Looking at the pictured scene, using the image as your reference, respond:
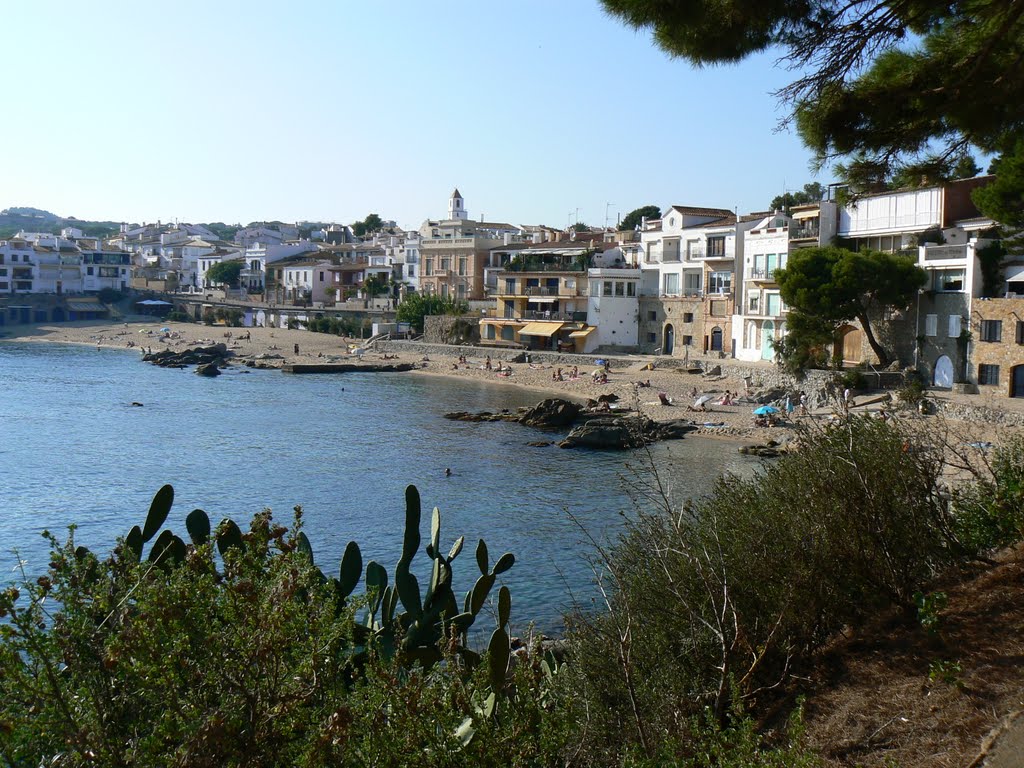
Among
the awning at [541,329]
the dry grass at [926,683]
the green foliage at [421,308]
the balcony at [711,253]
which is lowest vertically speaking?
the dry grass at [926,683]

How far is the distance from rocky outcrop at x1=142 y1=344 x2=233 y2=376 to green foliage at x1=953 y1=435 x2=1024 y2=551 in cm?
6423

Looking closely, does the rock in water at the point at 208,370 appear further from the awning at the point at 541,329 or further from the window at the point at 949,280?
the window at the point at 949,280

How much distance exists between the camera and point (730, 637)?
364 inches

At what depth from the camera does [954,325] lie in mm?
38812

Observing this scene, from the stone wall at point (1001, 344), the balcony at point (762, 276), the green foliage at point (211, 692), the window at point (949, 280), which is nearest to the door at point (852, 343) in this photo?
the window at point (949, 280)

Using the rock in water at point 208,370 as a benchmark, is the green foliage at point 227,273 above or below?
above

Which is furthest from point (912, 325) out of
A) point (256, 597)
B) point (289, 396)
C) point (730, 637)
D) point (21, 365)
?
point (21, 365)

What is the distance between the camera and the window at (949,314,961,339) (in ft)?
127

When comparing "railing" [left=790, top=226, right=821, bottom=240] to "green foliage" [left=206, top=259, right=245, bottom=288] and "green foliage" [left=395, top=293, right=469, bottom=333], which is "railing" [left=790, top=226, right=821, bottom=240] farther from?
"green foliage" [left=206, top=259, right=245, bottom=288]

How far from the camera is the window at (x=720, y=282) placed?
5717 cm

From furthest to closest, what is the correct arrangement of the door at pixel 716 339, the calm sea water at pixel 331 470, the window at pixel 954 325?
the door at pixel 716 339, the window at pixel 954 325, the calm sea water at pixel 331 470

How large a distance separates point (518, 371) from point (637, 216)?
136ft

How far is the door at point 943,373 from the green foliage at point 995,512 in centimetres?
2963

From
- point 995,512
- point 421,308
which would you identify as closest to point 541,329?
point 421,308
